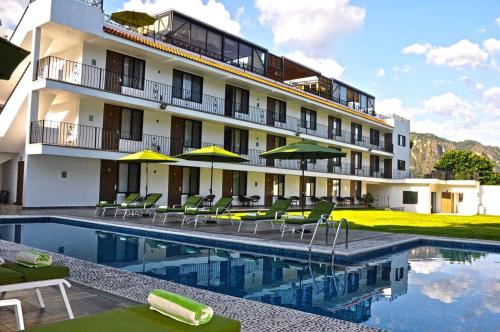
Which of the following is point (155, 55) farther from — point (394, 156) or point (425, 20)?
point (394, 156)

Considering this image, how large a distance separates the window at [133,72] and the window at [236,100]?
234 inches

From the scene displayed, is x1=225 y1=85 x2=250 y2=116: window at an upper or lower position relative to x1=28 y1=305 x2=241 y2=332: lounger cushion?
upper

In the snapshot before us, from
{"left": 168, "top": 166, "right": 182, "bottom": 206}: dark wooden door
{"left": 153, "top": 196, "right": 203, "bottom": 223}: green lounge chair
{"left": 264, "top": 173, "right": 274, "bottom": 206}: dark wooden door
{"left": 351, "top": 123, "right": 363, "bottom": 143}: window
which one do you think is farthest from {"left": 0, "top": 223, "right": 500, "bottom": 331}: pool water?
{"left": 351, "top": 123, "right": 363, "bottom": 143}: window

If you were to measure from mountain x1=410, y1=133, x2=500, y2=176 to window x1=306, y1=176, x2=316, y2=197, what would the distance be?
113791mm

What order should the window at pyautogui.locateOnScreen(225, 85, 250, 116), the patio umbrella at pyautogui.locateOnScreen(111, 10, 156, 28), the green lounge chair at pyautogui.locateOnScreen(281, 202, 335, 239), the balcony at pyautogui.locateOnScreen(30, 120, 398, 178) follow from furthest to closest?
the window at pyautogui.locateOnScreen(225, 85, 250, 116), the patio umbrella at pyautogui.locateOnScreen(111, 10, 156, 28), the balcony at pyautogui.locateOnScreen(30, 120, 398, 178), the green lounge chair at pyautogui.locateOnScreen(281, 202, 335, 239)

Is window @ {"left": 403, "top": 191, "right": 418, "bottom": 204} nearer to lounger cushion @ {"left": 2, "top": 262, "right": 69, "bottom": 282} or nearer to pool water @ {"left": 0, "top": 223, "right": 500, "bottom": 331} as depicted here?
pool water @ {"left": 0, "top": 223, "right": 500, "bottom": 331}

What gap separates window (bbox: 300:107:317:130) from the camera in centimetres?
3070

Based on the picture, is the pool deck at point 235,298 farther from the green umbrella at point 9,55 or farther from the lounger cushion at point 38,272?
the green umbrella at point 9,55

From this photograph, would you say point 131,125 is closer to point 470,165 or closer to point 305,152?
point 305,152

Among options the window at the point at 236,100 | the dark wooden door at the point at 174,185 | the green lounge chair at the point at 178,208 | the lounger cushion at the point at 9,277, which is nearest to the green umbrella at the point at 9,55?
the lounger cushion at the point at 9,277

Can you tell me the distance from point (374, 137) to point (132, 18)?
83.9 ft

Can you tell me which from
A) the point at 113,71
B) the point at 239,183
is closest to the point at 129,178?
the point at 113,71

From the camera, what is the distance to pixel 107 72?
19.2 m

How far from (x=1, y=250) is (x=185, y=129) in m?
15.6
